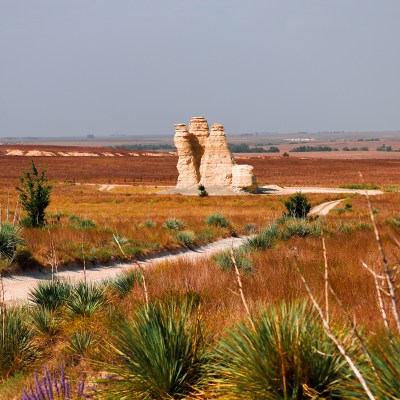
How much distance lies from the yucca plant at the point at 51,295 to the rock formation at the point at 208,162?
139 feet

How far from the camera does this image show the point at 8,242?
45.1ft

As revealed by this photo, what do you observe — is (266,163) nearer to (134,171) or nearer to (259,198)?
(134,171)

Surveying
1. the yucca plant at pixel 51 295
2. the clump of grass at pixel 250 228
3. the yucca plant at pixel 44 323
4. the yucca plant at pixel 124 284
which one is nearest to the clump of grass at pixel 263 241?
the yucca plant at pixel 124 284

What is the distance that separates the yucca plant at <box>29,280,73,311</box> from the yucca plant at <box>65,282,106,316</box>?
0.25m

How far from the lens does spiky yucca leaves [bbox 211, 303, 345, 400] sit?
3.50m

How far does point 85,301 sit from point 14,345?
5.37 ft

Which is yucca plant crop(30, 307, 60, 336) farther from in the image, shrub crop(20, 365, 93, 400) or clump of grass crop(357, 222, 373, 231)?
clump of grass crop(357, 222, 373, 231)

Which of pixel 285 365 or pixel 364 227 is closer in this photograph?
pixel 285 365

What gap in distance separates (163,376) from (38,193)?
18.0m

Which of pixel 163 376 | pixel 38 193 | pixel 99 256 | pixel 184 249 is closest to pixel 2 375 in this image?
pixel 163 376

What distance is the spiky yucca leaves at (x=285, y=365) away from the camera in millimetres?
3500

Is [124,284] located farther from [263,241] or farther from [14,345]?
[263,241]

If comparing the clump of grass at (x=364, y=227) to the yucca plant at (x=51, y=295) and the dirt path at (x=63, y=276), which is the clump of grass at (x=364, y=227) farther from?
the yucca plant at (x=51, y=295)

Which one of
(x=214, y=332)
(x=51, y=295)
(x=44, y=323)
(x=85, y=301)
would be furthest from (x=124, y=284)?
(x=214, y=332)
